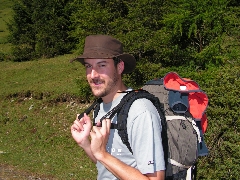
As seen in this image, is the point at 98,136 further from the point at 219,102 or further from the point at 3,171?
the point at 3,171

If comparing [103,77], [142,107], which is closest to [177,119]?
[142,107]

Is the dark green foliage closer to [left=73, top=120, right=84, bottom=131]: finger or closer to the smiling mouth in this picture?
the smiling mouth

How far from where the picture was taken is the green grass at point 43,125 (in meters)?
12.1

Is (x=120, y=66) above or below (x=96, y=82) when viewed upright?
above

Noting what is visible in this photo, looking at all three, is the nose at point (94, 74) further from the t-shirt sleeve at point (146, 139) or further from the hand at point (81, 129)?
the t-shirt sleeve at point (146, 139)

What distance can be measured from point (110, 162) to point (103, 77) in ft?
2.55

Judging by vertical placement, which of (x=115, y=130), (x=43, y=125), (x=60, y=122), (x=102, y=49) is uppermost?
(x=102, y=49)

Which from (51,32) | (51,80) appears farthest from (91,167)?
(51,32)

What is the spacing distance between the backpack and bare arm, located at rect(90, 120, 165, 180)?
0.16m

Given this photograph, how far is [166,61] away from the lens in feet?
45.9

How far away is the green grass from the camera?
1210cm

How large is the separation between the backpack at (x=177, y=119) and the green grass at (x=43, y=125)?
8342mm

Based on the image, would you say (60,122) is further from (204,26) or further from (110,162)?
(110,162)

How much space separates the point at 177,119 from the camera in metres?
2.74
